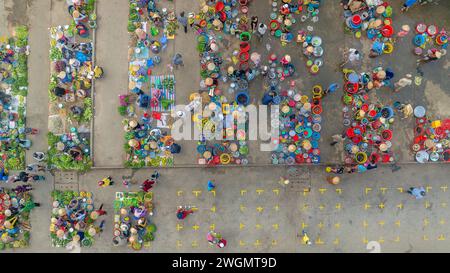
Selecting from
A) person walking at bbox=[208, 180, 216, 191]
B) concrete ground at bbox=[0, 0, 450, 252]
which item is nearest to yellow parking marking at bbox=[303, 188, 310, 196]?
concrete ground at bbox=[0, 0, 450, 252]

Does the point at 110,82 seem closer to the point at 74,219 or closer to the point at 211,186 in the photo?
the point at 74,219

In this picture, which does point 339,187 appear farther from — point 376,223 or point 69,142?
point 69,142

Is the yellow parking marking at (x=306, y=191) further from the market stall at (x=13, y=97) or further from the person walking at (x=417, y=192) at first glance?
the market stall at (x=13, y=97)

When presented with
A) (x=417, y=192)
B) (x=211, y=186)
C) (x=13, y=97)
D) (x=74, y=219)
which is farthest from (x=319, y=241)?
(x=13, y=97)

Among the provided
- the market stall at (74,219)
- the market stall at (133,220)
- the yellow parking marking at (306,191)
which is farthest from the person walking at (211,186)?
the market stall at (74,219)

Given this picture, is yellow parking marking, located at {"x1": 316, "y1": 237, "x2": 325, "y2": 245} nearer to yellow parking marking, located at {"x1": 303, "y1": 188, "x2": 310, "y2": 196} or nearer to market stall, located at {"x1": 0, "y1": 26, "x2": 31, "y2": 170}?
yellow parking marking, located at {"x1": 303, "y1": 188, "x2": 310, "y2": 196}

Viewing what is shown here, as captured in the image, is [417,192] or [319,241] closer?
[417,192]
